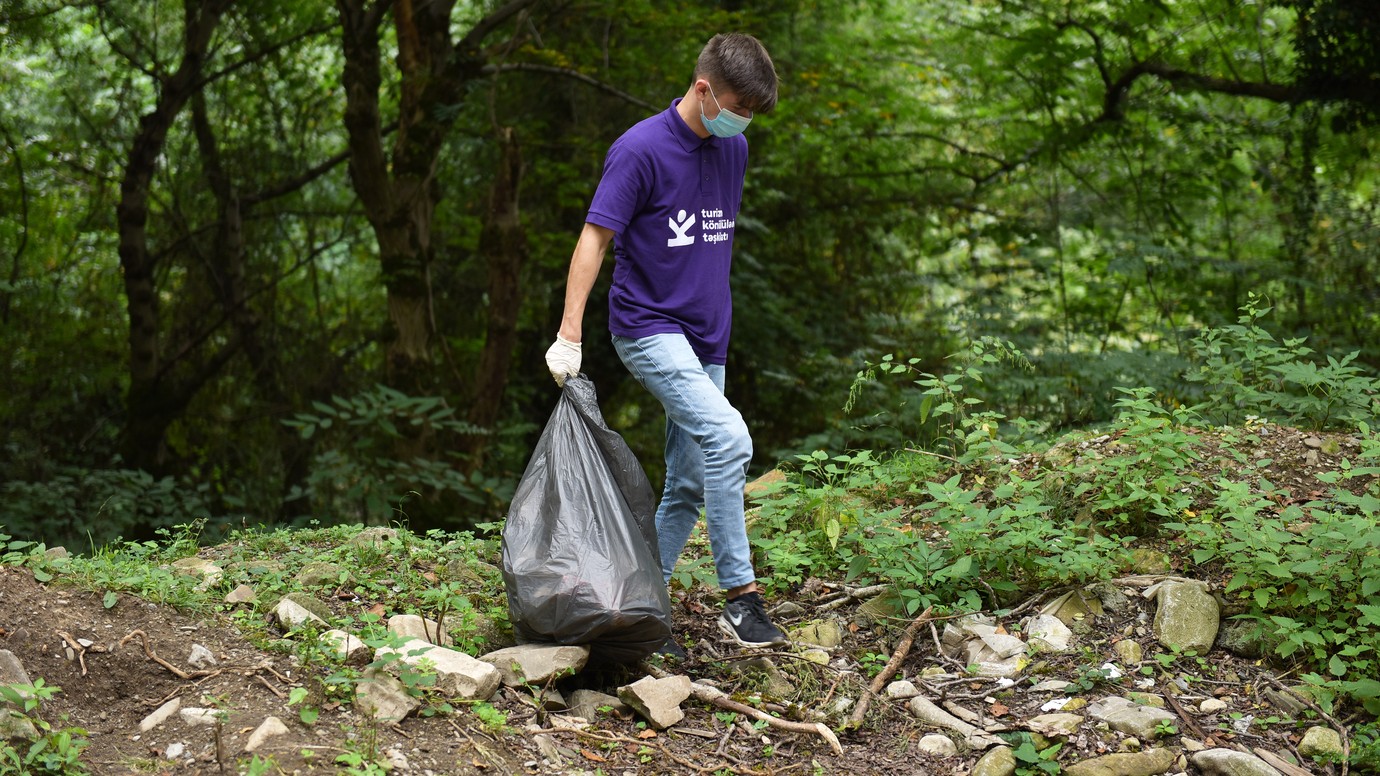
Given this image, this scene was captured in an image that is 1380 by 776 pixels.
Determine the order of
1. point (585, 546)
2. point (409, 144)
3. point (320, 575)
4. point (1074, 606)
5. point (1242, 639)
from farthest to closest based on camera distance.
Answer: point (409, 144), point (320, 575), point (1074, 606), point (1242, 639), point (585, 546)

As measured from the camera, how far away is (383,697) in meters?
2.63

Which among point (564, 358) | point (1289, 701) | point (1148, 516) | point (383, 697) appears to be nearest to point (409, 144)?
point (564, 358)

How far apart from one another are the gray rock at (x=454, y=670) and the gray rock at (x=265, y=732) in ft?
1.04

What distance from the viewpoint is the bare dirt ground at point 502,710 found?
243 cm

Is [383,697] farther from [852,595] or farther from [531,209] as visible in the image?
[531,209]

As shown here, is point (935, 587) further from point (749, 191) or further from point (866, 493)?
point (749, 191)

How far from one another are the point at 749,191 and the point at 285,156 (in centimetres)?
432

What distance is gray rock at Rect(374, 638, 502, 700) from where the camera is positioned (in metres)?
2.73

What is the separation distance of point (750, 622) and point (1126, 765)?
113 centimetres

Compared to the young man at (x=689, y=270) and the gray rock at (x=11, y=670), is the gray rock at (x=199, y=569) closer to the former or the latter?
the gray rock at (x=11, y=670)

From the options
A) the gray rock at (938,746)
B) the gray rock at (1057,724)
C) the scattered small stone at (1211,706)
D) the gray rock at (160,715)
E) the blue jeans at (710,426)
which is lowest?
the gray rock at (938,746)

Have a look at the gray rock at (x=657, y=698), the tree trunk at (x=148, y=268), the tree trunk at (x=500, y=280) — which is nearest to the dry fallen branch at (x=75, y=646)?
the gray rock at (x=657, y=698)

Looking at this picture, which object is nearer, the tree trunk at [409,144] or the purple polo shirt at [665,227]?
the purple polo shirt at [665,227]

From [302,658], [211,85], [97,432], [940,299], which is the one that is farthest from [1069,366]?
[97,432]
